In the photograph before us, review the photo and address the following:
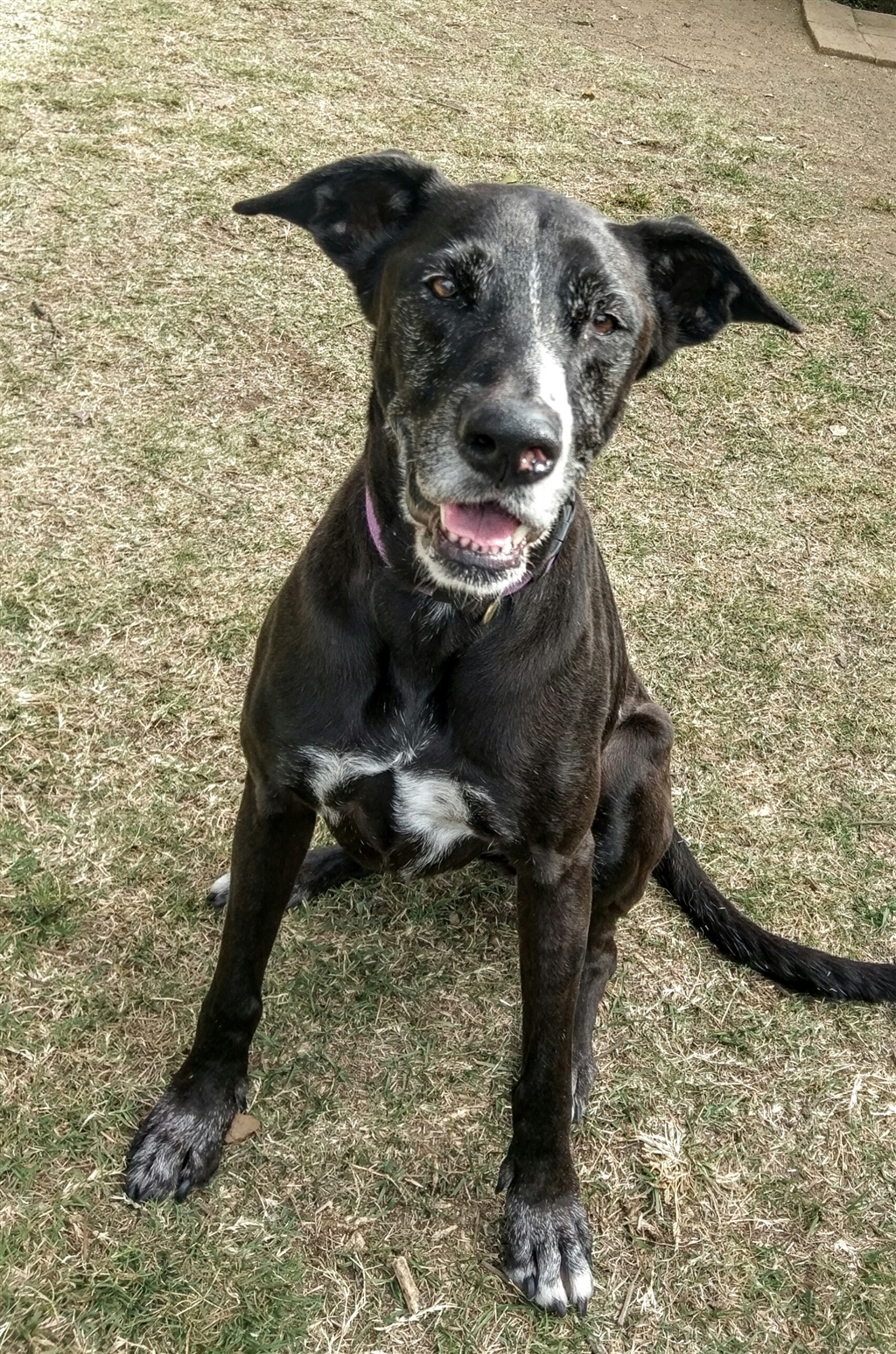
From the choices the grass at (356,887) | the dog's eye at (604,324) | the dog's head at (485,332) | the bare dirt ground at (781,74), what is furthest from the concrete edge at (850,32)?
the dog's eye at (604,324)

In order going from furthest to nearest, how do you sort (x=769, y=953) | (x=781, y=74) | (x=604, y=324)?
1. (x=781, y=74)
2. (x=769, y=953)
3. (x=604, y=324)

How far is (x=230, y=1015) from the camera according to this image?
9.43 ft

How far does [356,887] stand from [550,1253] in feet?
4.04

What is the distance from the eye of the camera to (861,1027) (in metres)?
3.46

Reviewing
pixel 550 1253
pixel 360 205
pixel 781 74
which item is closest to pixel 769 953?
pixel 550 1253

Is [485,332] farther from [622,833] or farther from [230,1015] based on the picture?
[230,1015]

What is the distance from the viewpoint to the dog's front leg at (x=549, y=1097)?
2.64 meters

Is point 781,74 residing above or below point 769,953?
above

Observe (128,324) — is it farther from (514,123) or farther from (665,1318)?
(665,1318)

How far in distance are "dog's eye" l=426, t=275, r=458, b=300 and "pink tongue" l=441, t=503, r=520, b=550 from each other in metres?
0.44

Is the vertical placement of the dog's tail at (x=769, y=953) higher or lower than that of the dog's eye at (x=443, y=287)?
lower

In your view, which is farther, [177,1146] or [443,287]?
[177,1146]

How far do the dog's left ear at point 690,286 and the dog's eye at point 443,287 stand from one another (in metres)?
0.51

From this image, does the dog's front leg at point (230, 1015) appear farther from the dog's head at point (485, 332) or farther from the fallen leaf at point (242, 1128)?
the dog's head at point (485, 332)
